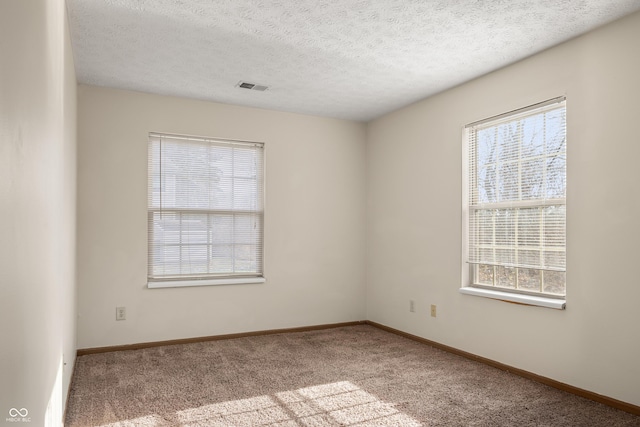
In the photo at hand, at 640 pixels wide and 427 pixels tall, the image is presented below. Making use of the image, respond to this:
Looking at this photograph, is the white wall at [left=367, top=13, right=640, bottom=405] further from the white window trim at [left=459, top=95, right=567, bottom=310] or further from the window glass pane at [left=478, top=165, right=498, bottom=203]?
the window glass pane at [left=478, top=165, right=498, bottom=203]

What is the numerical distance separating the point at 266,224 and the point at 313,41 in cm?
223

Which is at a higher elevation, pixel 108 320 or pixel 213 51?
pixel 213 51

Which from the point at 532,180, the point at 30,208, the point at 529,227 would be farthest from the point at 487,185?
the point at 30,208

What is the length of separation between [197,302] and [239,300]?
43 centimetres

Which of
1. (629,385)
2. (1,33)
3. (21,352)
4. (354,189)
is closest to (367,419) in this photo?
(629,385)

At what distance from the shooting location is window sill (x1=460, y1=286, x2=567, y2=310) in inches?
124

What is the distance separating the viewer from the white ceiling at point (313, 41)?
2.66 meters

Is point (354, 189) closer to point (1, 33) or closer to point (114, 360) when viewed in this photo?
point (114, 360)

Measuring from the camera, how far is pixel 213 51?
329 cm

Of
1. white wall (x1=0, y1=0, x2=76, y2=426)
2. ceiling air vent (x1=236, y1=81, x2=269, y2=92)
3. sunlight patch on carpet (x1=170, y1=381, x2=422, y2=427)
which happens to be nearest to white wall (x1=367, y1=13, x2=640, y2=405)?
sunlight patch on carpet (x1=170, y1=381, x2=422, y2=427)

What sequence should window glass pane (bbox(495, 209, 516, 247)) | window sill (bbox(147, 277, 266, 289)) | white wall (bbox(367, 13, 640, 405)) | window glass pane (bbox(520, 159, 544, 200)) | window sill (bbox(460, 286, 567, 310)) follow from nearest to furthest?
white wall (bbox(367, 13, 640, 405))
window sill (bbox(460, 286, 567, 310))
window glass pane (bbox(520, 159, 544, 200))
window glass pane (bbox(495, 209, 516, 247))
window sill (bbox(147, 277, 266, 289))

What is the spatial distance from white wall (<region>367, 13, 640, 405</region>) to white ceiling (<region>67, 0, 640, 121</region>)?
0.21 meters

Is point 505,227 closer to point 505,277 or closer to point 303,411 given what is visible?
point 505,277

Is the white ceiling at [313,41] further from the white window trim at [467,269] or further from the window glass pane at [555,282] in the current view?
the window glass pane at [555,282]
